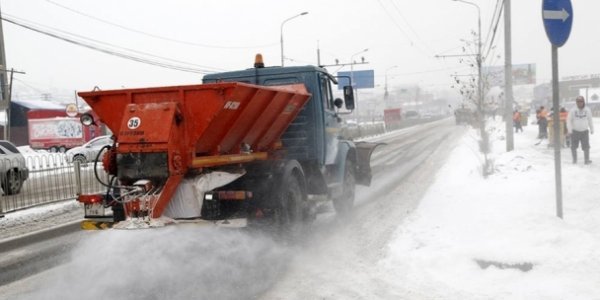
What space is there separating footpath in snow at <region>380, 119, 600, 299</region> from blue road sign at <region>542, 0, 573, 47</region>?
2.22m

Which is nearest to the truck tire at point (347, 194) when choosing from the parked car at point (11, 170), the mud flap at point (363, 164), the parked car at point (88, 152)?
the mud flap at point (363, 164)

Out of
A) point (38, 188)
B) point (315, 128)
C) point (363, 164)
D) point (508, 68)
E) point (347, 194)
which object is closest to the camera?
point (315, 128)

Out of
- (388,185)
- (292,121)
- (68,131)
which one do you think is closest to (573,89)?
(68,131)

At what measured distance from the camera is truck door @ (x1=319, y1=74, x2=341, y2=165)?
8.37 metres

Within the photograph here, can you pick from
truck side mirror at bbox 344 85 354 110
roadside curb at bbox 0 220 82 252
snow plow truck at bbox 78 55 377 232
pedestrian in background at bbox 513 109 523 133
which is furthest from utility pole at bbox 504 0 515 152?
pedestrian in background at bbox 513 109 523 133

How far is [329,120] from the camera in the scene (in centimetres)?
865

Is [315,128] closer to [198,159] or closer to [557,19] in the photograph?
[198,159]

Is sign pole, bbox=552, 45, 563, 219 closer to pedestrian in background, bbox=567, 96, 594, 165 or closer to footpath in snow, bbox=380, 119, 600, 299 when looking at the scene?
footpath in snow, bbox=380, 119, 600, 299

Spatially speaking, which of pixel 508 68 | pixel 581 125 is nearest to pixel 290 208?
pixel 581 125

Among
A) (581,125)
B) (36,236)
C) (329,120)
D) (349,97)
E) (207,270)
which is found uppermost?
(349,97)

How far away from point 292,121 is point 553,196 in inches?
167

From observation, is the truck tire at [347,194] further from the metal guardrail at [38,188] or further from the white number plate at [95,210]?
the metal guardrail at [38,188]

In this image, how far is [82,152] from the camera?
2683 centimetres

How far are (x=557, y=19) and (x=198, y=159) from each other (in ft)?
14.9
